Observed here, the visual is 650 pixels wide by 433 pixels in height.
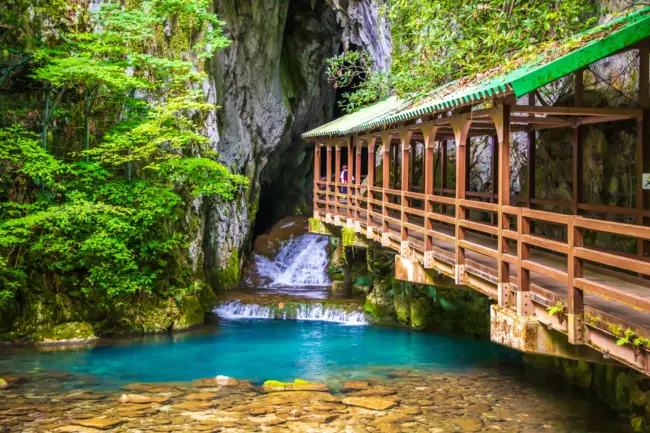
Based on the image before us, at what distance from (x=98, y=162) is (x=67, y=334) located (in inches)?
183

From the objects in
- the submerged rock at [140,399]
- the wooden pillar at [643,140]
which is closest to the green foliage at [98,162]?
the submerged rock at [140,399]

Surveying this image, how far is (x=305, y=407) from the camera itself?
12180mm

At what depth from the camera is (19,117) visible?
18.3 metres

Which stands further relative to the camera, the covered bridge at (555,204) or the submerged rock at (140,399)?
the submerged rock at (140,399)

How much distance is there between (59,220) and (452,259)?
10.4 metres

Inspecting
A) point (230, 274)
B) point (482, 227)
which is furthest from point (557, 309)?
point (230, 274)

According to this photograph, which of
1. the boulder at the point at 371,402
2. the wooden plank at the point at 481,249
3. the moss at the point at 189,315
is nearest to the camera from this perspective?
the wooden plank at the point at 481,249

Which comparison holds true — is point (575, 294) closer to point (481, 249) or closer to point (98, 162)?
point (481, 249)

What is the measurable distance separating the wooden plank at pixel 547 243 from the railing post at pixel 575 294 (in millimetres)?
185

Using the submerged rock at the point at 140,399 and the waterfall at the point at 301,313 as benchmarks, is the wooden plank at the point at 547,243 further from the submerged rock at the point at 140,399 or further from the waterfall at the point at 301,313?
the waterfall at the point at 301,313

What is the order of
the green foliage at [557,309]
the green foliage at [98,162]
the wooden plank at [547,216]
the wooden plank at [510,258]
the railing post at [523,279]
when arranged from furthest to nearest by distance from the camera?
the green foliage at [98,162], the wooden plank at [510,258], the railing post at [523,279], the green foliage at [557,309], the wooden plank at [547,216]

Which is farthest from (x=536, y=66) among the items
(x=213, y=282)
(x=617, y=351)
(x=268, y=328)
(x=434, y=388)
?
(x=213, y=282)

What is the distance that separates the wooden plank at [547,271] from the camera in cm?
761

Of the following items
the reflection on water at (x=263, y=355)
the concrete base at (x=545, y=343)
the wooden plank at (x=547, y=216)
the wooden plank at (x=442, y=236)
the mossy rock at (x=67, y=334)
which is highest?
the wooden plank at (x=547, y=216)
